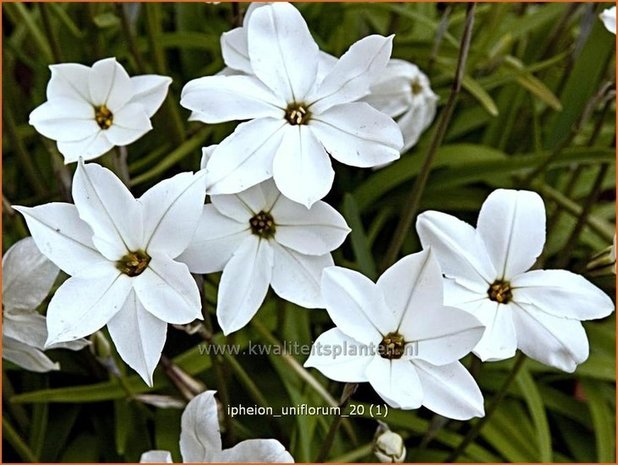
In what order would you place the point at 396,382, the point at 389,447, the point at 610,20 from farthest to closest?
the point at 610,20 → the point at 389,447 → the point at 396,382

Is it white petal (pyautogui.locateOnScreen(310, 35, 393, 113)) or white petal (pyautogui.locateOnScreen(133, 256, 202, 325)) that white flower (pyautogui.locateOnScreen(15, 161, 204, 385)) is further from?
white petal (pyautogui.locateOnScreen(310, 35, 393, 113))

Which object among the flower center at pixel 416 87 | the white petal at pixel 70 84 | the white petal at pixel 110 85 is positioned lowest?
the white petal at pixel 110 85

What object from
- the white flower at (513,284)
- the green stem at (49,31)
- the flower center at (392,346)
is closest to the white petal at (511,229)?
the white flower at (513,284)

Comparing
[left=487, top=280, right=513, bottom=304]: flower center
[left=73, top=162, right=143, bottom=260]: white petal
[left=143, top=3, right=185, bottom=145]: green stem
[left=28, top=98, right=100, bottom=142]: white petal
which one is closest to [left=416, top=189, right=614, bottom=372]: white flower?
[left=487, top=280, right=513, bottom=304]: flower center

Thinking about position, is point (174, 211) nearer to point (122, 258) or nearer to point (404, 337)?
point (122, 258)

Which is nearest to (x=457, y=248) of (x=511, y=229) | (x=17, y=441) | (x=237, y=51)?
(x=511, y=229)

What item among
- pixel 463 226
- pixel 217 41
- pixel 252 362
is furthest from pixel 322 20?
pixel 463 226

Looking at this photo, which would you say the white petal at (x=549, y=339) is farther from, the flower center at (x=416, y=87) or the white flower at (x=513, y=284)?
the flower center at (x=416, y=87)
